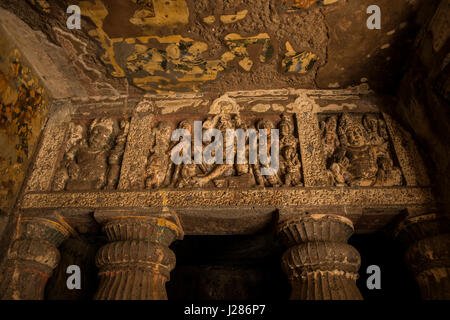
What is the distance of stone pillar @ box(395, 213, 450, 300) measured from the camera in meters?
2.91

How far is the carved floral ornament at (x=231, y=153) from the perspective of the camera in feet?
11.3

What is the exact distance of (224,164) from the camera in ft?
11.7

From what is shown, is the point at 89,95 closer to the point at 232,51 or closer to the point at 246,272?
the point at 232,51

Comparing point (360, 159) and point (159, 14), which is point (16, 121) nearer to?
point (159, 14)

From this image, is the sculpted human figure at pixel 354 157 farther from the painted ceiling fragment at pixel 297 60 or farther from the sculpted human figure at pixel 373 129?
the painted ceiling fragment at pixel 297 60

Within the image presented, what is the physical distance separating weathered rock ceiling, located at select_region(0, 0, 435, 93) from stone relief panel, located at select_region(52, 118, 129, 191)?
21.6 inches

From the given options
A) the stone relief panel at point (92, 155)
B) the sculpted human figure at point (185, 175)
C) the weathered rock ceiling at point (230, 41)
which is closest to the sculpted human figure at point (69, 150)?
the stone relief panel at point (92, 155)

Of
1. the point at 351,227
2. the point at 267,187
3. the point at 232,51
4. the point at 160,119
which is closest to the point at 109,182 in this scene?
the point at 160,119

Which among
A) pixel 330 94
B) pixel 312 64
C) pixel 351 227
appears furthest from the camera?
pixel 330 94

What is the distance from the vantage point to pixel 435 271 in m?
2.96

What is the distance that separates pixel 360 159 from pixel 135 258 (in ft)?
8.22

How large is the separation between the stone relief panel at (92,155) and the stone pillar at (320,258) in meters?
1.95

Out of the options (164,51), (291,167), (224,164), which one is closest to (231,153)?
(224,164)
